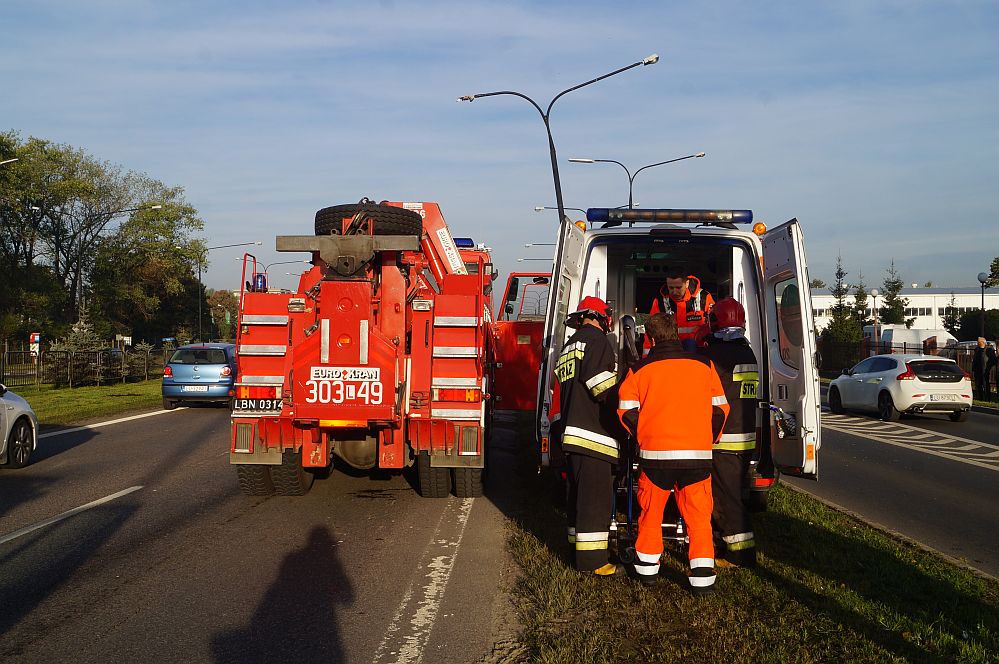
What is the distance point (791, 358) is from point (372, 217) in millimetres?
4200

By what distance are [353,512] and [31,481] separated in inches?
164

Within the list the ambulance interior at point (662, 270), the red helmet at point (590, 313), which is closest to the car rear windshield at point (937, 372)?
the ambulance interior at point (662, 270)

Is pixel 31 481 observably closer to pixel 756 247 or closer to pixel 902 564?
pixel 756 247

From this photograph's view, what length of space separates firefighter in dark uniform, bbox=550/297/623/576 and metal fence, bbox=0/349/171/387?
86.2 feet

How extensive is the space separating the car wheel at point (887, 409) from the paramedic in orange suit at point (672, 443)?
1439 centimetres

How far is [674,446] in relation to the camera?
531 centimetres

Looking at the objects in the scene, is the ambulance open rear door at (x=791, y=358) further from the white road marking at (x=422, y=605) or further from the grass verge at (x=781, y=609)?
the white road marking at (x=422, y=605)

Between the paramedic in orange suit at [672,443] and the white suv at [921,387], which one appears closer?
the paramedic in orange suit at [672,443]

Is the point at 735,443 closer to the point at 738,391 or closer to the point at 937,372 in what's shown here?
the point at 738,391

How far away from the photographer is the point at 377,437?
805cm

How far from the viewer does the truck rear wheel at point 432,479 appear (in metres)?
8.34

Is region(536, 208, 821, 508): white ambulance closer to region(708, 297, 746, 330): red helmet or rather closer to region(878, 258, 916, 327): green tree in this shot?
region(708, 297, 746, 330): red helmet

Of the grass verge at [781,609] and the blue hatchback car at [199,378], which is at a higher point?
the blue hatchback car at [199,378]

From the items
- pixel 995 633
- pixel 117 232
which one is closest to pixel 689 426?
pixel 995 633
